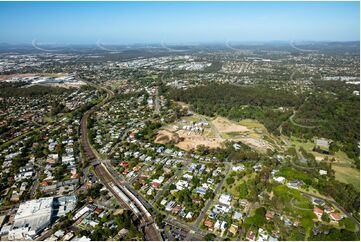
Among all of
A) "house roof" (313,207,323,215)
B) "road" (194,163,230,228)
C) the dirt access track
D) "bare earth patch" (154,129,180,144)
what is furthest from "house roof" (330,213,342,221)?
"bare earth patch" (154,129,180,144)

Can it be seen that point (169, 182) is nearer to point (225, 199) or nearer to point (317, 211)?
point (225, 199)

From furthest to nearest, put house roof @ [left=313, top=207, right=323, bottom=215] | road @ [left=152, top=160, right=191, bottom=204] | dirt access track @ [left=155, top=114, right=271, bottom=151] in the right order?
dirt access track @ [left=155, top=114, right=271, bottom=151], road @ [left=152, top=160, right=191, bottom=204], house roof @ [left=313, top=207, right=323, bottom=215]

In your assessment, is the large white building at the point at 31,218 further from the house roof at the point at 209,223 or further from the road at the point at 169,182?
the house roof at the point at 209,223

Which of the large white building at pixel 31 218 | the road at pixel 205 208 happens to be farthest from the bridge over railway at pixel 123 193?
the large white building at pixel 31 218

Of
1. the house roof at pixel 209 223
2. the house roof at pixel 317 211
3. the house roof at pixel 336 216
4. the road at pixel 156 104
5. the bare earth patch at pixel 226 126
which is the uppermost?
the road at pixel 156 104

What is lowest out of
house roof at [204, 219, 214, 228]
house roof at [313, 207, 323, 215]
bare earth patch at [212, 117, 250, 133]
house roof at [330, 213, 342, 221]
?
house roof at [204, 219, 214, 228]

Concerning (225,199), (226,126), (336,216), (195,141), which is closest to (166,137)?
(195,141)

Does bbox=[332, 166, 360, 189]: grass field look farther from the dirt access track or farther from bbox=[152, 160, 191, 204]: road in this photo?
bbox=[152, 160, 191, 204]: road
